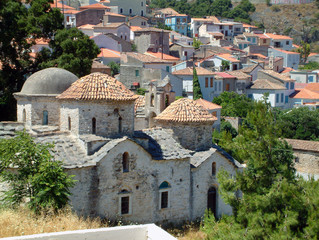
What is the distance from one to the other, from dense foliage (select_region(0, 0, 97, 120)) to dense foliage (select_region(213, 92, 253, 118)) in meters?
16.9

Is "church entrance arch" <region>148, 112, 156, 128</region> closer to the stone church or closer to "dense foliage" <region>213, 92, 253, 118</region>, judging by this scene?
the stone church

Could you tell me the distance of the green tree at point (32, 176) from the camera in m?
15.6

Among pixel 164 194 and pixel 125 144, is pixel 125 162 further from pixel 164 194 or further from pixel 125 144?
pixel 164 194

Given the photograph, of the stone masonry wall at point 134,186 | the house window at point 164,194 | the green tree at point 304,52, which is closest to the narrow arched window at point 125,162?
the stone masonry wall at point 134,186

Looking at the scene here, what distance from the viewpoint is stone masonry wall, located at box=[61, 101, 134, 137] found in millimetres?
18953

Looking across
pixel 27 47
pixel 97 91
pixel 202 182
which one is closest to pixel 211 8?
pixel 27 47

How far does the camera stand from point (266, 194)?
15094 millimetres

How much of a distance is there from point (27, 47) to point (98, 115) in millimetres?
14184

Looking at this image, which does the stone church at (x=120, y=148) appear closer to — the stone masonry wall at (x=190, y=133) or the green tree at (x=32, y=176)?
the stone masonry wall at (x=190, y=133)

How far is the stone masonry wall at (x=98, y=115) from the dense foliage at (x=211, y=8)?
88065mm

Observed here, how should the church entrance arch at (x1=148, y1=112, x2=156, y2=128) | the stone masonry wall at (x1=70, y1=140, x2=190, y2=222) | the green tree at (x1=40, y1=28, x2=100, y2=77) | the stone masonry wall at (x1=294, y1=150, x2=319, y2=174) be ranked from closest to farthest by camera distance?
the stone masonry wall at (x1=70, y1=140, x2=190, y2=222)
the church entrance arch at (x1=148, y1=112, x2=156, y2=128)
the green tree at (x1=40, y1=28, x2=100, y2=77)
the stone masonry wall at (x1=294, y1=150, x2=319, y2=174)

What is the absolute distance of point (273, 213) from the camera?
47.9 ft

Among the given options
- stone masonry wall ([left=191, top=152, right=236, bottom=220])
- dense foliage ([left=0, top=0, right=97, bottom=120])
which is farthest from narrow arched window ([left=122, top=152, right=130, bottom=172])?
dense foliage ([left=0, top=0, right=97, bottom=120])

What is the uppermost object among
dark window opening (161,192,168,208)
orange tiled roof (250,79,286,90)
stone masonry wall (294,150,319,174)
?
orange tiled roof (250,79,286,90)
